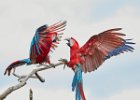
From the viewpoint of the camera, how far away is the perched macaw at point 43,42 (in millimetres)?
8469

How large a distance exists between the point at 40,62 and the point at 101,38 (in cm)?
140

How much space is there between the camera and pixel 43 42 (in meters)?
8.51

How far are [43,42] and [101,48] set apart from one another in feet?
4.18

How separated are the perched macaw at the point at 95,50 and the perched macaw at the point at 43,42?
0.34 metres

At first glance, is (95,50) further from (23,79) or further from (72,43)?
(23,79)

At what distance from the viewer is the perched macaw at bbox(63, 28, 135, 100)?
860 centimetres

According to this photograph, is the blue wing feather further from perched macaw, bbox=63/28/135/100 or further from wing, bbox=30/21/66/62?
wing, bbox=30/21/66/62

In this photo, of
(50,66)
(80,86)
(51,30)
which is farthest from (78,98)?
(51,30)

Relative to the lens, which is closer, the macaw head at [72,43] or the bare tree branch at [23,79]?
the bare tree branch at [23,79]

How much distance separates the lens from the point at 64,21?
28.7 ft

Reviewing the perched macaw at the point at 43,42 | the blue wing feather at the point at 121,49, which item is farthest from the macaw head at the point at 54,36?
the blue wing feather at the point at 121,49

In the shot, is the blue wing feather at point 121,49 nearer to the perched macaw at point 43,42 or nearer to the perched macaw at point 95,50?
the perched macaw at point 95,50

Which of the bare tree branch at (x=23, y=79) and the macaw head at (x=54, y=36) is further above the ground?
the macaw head at (x=54, y=36)

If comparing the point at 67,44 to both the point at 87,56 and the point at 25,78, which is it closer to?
the point at 87,56
